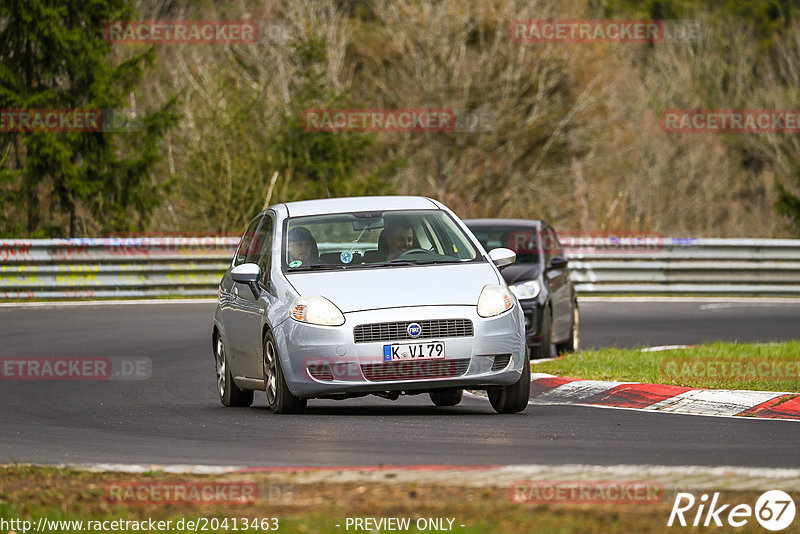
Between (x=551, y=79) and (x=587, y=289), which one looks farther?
(x=551, y=79)

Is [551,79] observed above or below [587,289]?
→ above

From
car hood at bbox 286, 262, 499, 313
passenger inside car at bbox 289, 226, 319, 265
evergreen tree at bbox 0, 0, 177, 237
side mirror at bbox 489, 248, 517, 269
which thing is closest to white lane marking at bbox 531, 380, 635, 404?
side mirror at bbox 489, 248, 517, 269

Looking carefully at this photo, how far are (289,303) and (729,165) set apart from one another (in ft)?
167

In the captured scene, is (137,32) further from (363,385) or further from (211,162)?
(363,385)

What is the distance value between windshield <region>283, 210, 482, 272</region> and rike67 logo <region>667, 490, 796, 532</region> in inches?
202

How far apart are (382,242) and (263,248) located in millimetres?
1165

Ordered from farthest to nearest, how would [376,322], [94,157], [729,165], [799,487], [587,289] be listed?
1. [729,165]
2. [94,157]
3. [587,289]
4. [376,322]
5. [799,487]

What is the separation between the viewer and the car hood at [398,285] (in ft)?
34.3

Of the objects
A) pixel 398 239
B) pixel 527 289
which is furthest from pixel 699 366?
pixel 398 239

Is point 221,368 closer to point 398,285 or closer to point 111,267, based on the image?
point 398,285

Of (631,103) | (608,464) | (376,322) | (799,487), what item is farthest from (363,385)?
(631,103)

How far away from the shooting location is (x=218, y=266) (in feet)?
84.6

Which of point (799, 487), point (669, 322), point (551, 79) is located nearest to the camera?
point (799, 487)

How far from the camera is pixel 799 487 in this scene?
671 centimetres
